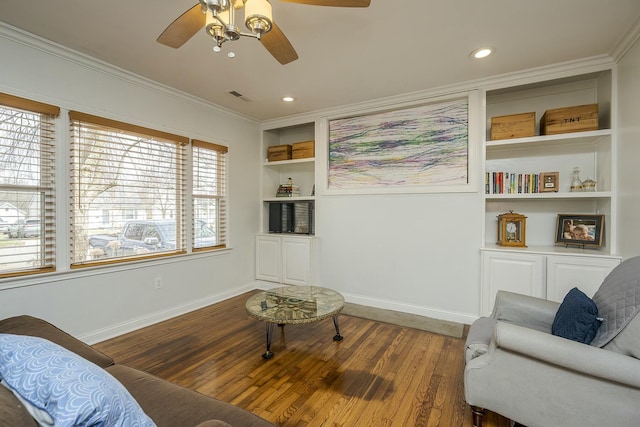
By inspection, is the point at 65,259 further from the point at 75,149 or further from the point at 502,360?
the point at 502,360

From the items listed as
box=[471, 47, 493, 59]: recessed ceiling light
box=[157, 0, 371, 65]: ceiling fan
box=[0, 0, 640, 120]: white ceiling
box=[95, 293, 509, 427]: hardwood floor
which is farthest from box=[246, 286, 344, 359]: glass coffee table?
box=[471, 47, 493, 59]: recessed ceiling light

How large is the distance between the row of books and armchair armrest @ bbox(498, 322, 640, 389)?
1943mm

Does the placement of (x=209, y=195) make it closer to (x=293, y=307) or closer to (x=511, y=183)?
(x=293, y=307)

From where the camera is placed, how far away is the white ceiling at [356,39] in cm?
189

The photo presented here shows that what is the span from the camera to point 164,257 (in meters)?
3.14

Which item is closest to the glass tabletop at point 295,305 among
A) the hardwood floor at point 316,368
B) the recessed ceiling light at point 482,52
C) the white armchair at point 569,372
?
the hardwood floor at point 316,368

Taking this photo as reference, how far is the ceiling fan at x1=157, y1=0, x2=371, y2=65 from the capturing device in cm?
138

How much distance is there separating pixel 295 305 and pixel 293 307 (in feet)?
0.18

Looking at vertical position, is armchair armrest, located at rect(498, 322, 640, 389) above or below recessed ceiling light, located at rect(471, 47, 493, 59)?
below

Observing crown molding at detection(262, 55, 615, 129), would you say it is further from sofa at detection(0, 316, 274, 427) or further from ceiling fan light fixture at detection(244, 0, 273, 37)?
sofa at detection(0, 316, 274, 427)

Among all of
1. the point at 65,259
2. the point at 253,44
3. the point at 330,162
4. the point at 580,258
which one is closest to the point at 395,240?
the point at 330,162

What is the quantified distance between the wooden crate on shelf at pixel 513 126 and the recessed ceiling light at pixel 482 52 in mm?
755

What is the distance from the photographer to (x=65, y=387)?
729 millimetres

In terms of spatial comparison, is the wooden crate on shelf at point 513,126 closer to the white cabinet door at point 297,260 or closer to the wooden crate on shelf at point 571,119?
the wooden crate on shelf at point 571,119
